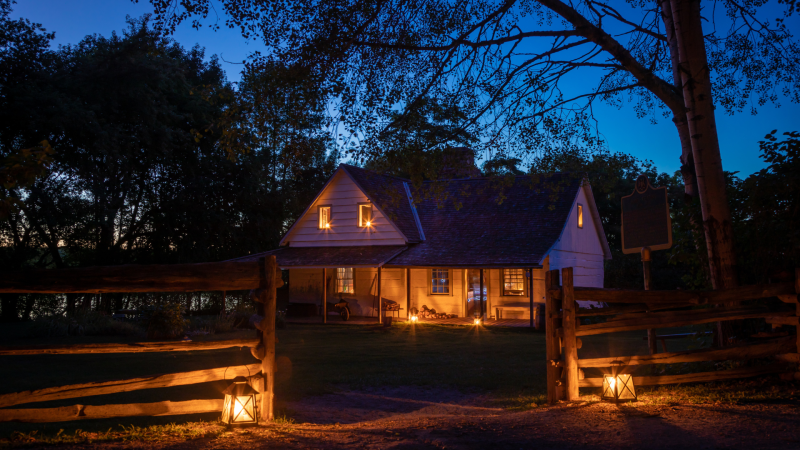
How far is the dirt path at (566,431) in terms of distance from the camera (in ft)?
16.8

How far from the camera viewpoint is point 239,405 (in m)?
5.71

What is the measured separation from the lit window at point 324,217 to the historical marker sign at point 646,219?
1781 cm

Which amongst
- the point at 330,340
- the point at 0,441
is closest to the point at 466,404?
the point at 0,441

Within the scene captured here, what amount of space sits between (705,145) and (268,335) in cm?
659

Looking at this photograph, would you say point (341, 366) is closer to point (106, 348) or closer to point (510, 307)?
point (106, 348)

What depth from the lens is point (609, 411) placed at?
6.46 meters

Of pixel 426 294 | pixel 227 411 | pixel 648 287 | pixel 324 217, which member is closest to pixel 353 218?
pixel 324 217

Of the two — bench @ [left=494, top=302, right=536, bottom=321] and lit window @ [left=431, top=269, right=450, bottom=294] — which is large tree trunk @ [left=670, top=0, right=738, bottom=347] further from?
lit window @ [left=431, top=269, right=450, bottom=294]

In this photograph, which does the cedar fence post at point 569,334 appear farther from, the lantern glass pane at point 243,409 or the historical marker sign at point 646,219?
the lantern glass pane at point 243,409

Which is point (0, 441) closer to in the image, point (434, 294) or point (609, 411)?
Answer: point (609, 411)

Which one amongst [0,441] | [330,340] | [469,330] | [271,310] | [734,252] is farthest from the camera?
[469,330]

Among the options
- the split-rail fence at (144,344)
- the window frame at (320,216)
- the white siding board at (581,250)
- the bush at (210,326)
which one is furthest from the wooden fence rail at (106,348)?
the window frame at (320,216)

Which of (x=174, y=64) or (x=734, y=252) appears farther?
(x=174, y=64)

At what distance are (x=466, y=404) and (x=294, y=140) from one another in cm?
505
